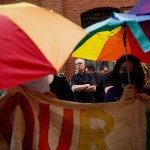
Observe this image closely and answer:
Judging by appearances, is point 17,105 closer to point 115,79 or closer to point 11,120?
point 11,120

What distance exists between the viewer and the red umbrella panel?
9.89 ft

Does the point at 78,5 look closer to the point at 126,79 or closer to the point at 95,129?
the point at 126,79

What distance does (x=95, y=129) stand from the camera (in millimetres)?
4078

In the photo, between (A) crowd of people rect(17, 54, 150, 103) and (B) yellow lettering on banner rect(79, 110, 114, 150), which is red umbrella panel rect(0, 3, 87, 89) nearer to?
(A) crowd of people rect(17, 54, 150, 103)

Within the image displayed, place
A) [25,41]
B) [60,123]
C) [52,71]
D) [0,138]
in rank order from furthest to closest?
[60,123] → [0,138] → [25,41] → [52,71]

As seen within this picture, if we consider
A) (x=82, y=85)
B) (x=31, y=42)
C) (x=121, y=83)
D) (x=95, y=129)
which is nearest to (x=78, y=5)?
(x=82, y=85)

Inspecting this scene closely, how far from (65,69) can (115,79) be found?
7.75m

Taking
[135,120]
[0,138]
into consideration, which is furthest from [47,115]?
[135,120]

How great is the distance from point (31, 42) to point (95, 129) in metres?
1.24

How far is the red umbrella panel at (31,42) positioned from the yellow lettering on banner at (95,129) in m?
0.93

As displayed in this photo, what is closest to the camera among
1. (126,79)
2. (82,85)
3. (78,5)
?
(126,79)

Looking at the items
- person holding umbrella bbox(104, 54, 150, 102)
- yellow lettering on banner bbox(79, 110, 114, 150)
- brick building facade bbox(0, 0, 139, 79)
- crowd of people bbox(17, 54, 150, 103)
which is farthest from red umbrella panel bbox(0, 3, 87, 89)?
brick building facade bbox(0, 0, 139, 79)

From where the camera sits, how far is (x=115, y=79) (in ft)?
15.2

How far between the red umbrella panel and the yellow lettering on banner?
3.07 ft
